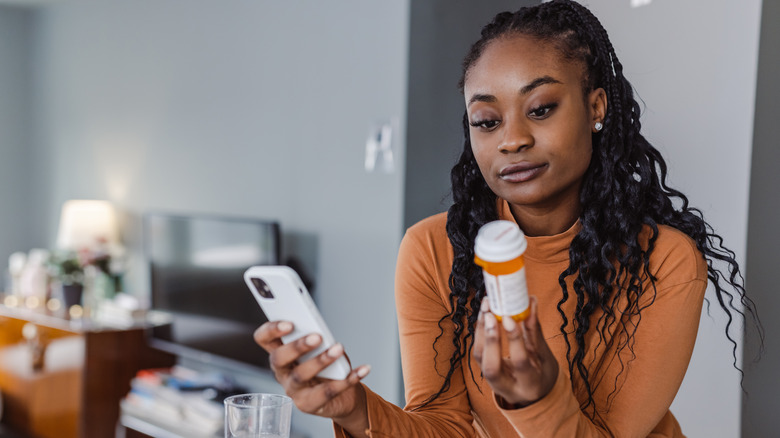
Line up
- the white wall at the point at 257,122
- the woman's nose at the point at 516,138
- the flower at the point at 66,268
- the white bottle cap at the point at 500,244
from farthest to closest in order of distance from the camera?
the flower at the point at 66,268 < the white wall at the point at 257,122 < the woman's nose at the point at 516,138 < the white bottle cap at the point at 500,244

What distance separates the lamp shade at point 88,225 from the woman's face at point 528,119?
317 centimetres

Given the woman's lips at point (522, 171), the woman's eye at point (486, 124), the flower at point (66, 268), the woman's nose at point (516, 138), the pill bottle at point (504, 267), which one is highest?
the woman's eye at point (486, 124)

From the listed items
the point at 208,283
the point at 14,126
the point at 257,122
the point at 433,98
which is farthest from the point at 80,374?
the point at 14,126

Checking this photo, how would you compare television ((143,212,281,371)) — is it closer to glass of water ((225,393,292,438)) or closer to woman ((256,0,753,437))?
woman ((256,0,753,437))

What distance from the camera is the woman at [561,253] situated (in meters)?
1.07

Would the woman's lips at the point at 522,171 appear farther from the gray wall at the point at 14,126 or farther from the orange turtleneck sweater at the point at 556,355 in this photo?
the gray wall at the point at 14,126

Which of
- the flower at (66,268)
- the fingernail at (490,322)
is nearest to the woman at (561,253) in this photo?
the fingernail at (490,322)

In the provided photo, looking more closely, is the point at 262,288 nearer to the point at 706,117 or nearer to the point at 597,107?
the point at 597,107

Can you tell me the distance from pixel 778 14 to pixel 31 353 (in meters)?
3.67

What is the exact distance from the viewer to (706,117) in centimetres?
174

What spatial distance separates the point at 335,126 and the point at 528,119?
1710mm

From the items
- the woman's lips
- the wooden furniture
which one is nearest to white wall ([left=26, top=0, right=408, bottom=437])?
the wooden furniture

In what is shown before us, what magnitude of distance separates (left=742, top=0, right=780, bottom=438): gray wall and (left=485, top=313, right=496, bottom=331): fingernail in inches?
46.5

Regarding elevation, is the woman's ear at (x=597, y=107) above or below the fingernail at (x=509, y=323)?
above
